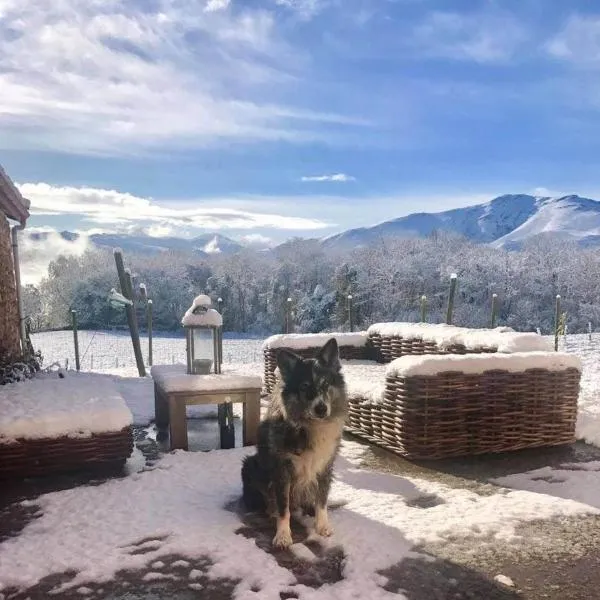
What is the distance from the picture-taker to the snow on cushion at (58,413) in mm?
4363

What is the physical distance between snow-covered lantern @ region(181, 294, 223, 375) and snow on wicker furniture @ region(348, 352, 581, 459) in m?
1.85

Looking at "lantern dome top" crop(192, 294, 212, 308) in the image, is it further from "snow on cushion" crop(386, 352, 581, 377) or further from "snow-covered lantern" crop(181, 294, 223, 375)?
"snow on cushion" crop(386, 352, 581, 377)

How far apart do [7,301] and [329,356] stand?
5348 mm

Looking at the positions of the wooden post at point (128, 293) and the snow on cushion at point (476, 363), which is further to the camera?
the wooden post at point (128, 293)

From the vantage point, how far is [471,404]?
4941 millimetres

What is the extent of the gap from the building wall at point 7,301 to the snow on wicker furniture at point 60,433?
1947 millimetres

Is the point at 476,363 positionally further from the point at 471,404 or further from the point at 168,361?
the point at 168,361

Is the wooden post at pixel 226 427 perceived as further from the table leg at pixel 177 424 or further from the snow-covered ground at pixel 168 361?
the snow-covered ground at pixel 168 361

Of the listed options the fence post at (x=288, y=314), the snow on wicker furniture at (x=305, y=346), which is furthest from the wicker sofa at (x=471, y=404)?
the fence post at (x=288, y=314)

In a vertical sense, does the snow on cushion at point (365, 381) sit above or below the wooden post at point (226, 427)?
above

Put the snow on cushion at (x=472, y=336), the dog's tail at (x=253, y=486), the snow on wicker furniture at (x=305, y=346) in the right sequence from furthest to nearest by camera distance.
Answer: the snow on wicker furniture at (x=305, y=346) < the snow on cushion at (x=472, y=336) < the dog's tail at (x=253, y=486)

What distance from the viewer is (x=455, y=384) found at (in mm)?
4875

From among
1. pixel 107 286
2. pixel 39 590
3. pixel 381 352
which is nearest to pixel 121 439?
pixel 39 590

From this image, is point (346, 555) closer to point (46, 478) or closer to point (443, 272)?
point (46, 478)
